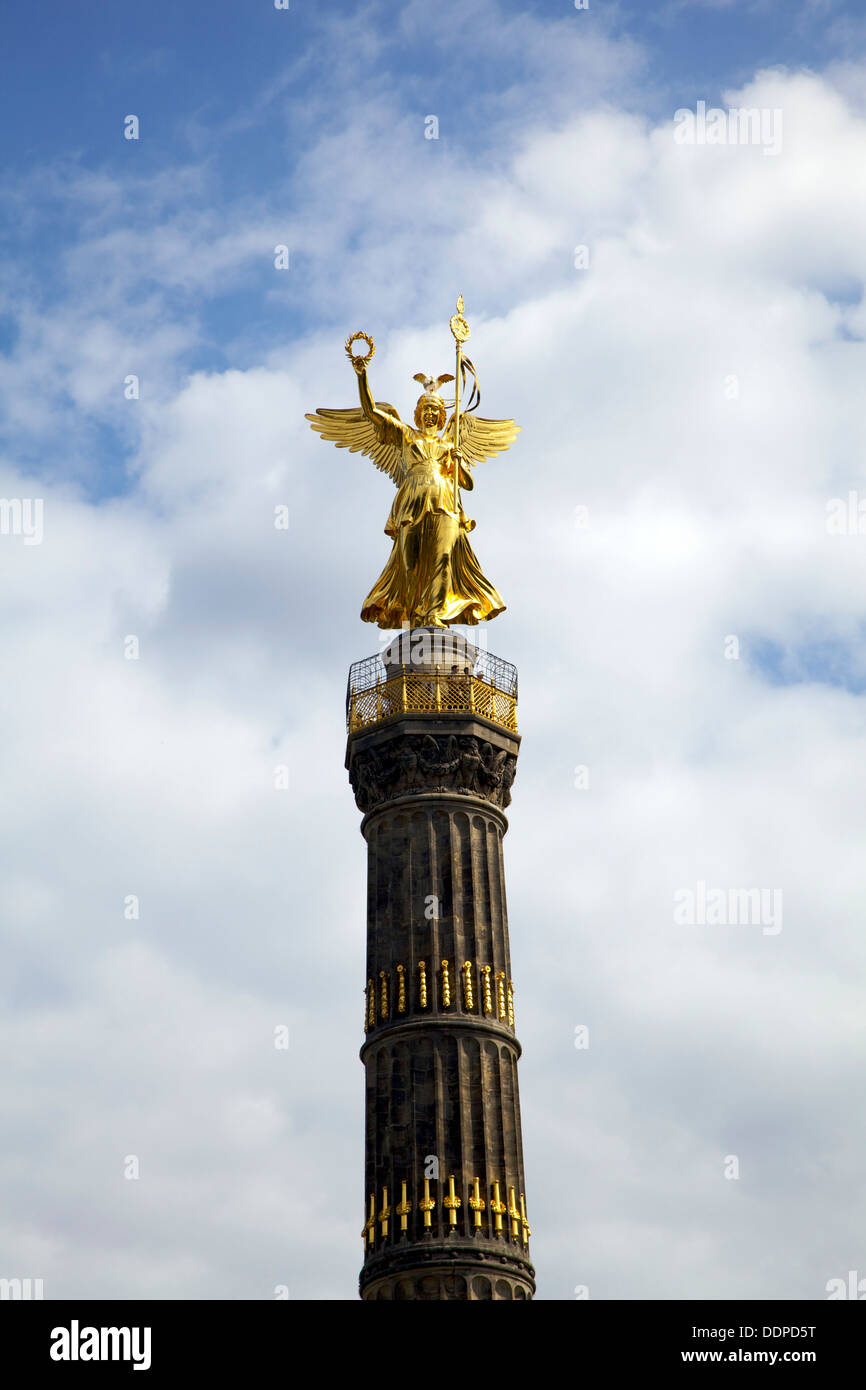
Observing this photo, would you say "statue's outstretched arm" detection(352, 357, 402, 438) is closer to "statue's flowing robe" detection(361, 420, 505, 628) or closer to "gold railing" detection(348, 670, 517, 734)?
"statue's flowing robe" detection(361, 420, 505, 628)

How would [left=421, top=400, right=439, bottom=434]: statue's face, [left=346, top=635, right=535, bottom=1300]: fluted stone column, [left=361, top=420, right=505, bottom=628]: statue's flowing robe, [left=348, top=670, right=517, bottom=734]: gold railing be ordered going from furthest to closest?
[left=421, top=400, right=439, bottom=434]: statue's face, [left=361, top=420, right=505, bottom=628]: statue's flowing robe, [left=348, top=670, right=517, bottom=734]: gold railing, [left=346, top=635, right=535, bottom=1300]: fluted stone column

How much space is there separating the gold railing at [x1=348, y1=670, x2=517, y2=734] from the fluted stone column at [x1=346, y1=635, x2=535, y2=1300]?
14 centimetres

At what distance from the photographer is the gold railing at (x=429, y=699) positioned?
55.4 m

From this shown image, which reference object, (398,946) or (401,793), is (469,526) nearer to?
(401,793)

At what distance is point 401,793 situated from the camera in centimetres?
5469

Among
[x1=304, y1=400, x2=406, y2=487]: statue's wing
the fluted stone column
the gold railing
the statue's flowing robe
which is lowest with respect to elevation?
the fluted stone column

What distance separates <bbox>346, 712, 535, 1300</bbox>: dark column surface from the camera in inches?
1893

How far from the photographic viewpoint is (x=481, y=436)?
61.3 metres

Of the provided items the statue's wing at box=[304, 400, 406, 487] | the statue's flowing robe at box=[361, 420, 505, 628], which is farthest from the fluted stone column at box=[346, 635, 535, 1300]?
the statue's wing at box=[304, 400, 406, 487]

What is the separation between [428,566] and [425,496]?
7.15ft

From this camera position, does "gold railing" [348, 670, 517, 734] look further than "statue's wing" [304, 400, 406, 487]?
No

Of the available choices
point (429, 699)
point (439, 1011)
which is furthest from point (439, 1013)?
point (429, 699)
